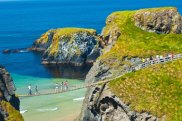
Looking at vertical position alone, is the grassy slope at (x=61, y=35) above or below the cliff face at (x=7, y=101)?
below

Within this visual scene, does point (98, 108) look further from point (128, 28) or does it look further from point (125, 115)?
point (128, 28)

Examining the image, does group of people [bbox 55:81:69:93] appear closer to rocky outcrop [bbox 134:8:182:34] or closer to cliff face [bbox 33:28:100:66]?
rocky outcrop [bbox 134:8:182:34]

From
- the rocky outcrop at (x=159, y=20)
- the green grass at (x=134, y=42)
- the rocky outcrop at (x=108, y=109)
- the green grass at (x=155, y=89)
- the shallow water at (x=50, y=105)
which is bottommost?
the shallow water at (x=50, y=105)

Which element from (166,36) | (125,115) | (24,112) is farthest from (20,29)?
(125,115)

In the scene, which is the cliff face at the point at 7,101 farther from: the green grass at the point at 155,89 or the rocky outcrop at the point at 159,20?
the rocky outcrop at the point at 159,20

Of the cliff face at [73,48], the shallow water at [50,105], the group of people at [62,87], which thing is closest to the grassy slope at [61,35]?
the cliff face at [73,48]

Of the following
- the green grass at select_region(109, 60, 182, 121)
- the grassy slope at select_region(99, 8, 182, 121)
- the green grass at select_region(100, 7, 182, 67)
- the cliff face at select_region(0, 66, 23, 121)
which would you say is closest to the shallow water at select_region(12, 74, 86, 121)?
the green grass at select_region(100, 7, 182, 67)
